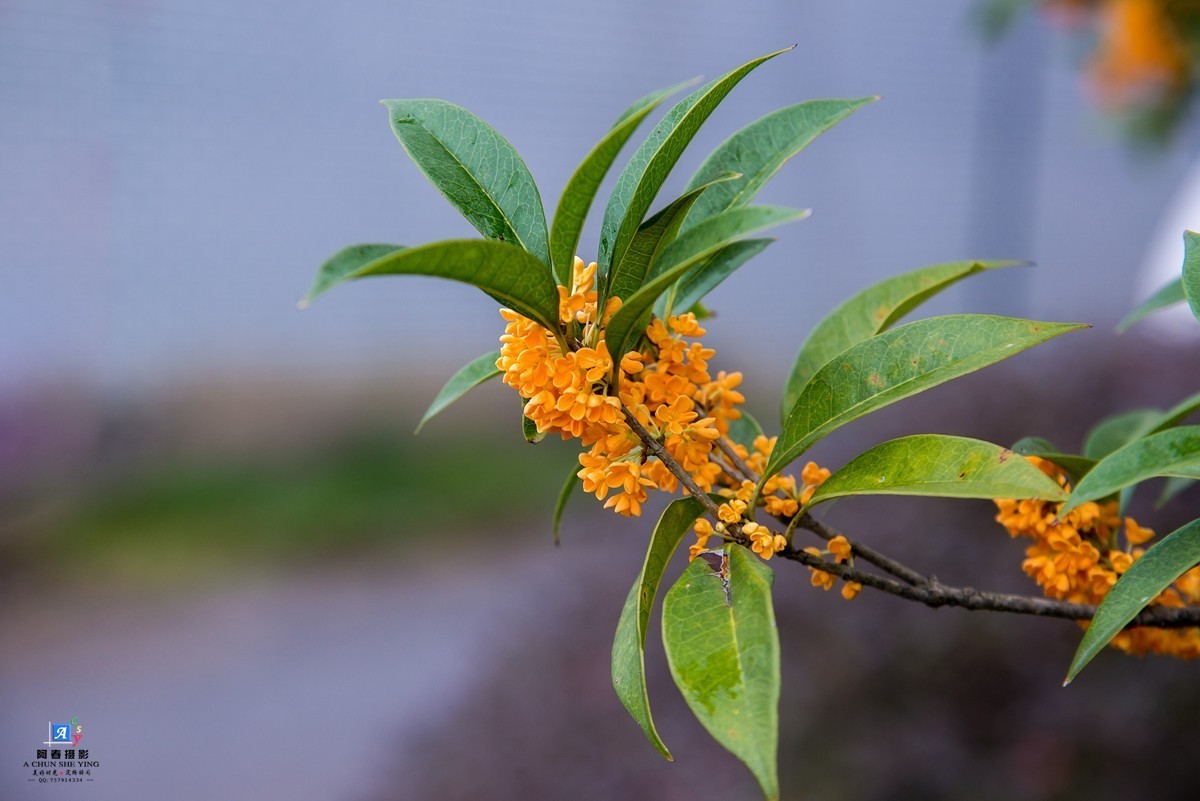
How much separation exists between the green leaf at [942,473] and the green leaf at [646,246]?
0.64 ft

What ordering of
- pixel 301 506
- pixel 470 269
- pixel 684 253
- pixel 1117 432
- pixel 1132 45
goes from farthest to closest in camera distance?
pixel 301 506
pixel 1132 45
pixel 1117 432
pixel 684 253
pixel 470 269

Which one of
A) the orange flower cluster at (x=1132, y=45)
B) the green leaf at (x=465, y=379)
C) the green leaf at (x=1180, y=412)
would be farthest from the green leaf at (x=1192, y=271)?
the orange flower cluster at (x=1132, y=45)

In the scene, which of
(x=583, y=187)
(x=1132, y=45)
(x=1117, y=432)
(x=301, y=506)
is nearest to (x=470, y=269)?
(x=583, y=187)

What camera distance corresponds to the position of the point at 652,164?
2.05ft

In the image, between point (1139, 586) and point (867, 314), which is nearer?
point (1139, 586)

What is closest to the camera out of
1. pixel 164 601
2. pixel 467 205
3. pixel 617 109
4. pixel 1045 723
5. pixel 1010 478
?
pixel 1010 478

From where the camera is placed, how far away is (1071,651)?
209 centimetres

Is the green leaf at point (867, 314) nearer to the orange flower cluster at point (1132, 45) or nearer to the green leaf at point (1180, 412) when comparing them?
the green leaf at point (1180, 412)

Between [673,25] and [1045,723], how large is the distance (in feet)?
17.7

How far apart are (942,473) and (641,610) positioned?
21cm

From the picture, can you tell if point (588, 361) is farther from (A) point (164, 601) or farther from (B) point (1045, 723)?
(A) point (164, 601)

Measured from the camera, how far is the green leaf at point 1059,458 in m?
0.74

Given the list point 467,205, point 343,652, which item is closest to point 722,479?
point 467,205

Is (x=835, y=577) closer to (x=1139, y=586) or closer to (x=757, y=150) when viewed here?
Result: (x=1139, y=586)
